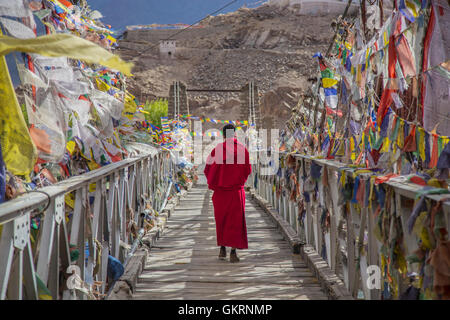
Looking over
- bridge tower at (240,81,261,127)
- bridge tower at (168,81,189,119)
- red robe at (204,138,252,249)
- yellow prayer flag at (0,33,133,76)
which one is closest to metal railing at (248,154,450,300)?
red robe at (204,138,252,249)

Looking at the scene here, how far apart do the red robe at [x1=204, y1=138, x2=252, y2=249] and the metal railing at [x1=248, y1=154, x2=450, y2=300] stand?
21.5 inches

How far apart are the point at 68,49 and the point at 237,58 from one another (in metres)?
44.8

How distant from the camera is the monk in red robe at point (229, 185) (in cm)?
371

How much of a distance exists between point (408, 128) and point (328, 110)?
1.45 meters

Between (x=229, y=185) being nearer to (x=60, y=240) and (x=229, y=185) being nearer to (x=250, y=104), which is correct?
(x=60, y=240)

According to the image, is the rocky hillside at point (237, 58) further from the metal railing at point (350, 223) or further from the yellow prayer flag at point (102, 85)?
the yellow prayer flag at point (102, 85)

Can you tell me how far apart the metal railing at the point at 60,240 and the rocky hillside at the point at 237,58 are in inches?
1044

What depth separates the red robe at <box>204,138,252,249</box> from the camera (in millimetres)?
3713

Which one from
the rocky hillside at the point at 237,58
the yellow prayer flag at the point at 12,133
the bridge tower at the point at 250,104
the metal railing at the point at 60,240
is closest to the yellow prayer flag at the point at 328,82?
the metal railing at the point at 60,240

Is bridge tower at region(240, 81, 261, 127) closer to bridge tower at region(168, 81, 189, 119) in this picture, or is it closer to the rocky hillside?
bridge tower at region(168, 81, 189, 119)

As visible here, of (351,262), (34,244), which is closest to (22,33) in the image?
(34,244)
